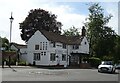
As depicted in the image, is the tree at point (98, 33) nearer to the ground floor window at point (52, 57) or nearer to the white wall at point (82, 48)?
the white wall at point (82, 48)

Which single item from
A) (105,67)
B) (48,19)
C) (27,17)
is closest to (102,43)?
(48,19)

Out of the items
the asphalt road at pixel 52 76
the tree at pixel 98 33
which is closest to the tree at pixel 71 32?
the tree at pixel 98 33

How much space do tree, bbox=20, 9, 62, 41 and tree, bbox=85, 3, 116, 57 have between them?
997 cm

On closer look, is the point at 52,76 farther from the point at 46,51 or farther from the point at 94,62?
the point at 94,62

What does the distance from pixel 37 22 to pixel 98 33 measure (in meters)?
16.4

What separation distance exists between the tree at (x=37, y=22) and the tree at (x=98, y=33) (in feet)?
32.7

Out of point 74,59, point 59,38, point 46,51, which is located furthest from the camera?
point 74,59

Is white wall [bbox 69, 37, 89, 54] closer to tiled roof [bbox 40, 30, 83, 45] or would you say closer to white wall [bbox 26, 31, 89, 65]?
tiled roof [bbox 40, 30, 83, 45]

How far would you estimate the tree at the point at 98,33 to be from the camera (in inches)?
3140

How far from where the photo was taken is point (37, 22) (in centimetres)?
7825

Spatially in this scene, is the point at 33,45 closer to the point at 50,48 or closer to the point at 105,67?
the point at 50,48

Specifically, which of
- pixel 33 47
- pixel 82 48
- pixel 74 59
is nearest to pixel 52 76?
pixel 33 47

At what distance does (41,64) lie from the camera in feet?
197

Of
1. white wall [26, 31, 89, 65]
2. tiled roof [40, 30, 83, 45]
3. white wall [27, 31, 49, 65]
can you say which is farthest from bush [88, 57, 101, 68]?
Result: white wall [27, 31, 49, 65]
